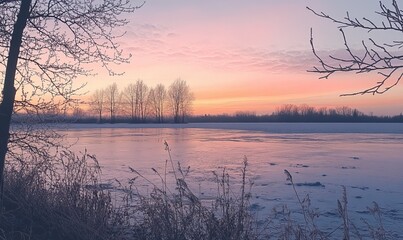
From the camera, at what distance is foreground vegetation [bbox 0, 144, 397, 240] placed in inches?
191

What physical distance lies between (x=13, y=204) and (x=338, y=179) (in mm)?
7610

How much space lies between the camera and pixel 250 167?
12.8m

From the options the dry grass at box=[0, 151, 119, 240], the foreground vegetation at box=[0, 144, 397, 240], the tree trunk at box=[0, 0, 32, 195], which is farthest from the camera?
the tree trunk at box=[0, 0, 32, 195]

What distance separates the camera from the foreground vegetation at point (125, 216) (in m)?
4.86

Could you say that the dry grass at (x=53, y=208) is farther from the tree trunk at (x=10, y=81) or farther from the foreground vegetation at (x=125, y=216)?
the tree trunk at (x=10, y=81)

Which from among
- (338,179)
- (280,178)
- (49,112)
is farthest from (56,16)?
(338,179)

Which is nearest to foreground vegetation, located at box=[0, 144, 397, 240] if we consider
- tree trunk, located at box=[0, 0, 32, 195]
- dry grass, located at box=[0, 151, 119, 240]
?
dry grass, located at box=[0, 151, 119, 240]

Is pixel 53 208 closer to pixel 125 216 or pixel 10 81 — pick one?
pixel 125 216

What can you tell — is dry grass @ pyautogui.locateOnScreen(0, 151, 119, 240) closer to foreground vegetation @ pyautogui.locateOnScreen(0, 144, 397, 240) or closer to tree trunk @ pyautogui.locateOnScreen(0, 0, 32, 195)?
foreground vegetation @ pyautogui.locateOnScreen(0, 144, 397, 240)

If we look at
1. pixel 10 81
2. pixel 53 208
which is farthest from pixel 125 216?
pixel 10 81

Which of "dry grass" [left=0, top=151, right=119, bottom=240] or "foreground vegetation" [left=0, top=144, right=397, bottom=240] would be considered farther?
"dry grass" [left=0, top=151, right=119, bottom=240]

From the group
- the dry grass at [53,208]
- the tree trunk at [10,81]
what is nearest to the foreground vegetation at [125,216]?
the dry grass at [53,208]

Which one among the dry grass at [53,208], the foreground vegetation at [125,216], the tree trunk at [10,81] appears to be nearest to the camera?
the foreground vegetation at [125,216]

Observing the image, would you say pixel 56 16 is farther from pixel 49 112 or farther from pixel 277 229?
pixel 277 229
